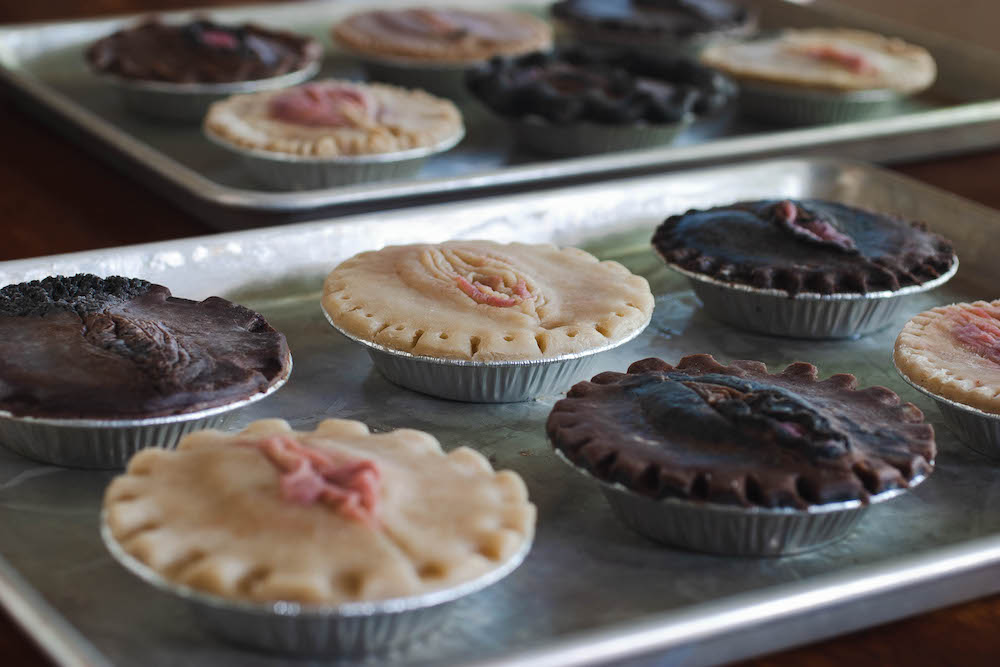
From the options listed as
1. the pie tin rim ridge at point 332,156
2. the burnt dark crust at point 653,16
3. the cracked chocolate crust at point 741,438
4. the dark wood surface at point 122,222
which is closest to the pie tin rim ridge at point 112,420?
the dark wood surface at point 122,222

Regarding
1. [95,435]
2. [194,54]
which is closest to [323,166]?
[194,54]

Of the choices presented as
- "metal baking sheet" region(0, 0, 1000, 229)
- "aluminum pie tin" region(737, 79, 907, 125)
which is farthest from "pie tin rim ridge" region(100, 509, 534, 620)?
"aluminum pie tin" region(737, 79, 907, 125)

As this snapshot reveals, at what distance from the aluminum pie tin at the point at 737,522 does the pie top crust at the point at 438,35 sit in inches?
83.4

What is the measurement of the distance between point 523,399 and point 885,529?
1.96ft

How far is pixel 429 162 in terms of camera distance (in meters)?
3.09

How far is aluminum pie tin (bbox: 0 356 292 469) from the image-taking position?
164 cm

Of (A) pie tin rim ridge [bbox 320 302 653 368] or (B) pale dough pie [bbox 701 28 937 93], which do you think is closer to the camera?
(A) pie tin rim ridge [bbox 320 302 653 368]

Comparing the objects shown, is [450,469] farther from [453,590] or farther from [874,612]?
[874,612]

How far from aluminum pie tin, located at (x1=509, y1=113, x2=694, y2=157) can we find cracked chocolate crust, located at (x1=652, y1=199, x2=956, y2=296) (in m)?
0.65

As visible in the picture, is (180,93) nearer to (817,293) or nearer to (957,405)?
(817,293)

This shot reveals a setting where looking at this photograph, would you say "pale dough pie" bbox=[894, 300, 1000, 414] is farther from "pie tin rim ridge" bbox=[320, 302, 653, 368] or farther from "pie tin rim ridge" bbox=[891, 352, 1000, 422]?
"pie tin rim ridge" bbox=[320, 302, 653, 368]

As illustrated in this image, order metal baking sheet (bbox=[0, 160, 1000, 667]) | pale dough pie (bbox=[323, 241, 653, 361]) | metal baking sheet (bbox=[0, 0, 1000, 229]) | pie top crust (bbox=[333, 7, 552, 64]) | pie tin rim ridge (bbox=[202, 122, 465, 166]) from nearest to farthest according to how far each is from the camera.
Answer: metal baking sheet (bbox=[0, 160, 1000, 667])
pale dough pie (bbox=[323, 241, 653, 361])
metal baking sheet (bbox=[0, 0, 1000, 229])
pie tin rim ridge (bbox=[202, 122, 465, 166])
pie top crust (bbox=[333, 7, 552, 64])

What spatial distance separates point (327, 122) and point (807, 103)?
135cm

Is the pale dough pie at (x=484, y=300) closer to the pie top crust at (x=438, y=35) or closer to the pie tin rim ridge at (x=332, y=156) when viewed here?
the pie tin rim ridge at (x=332, y=156)
